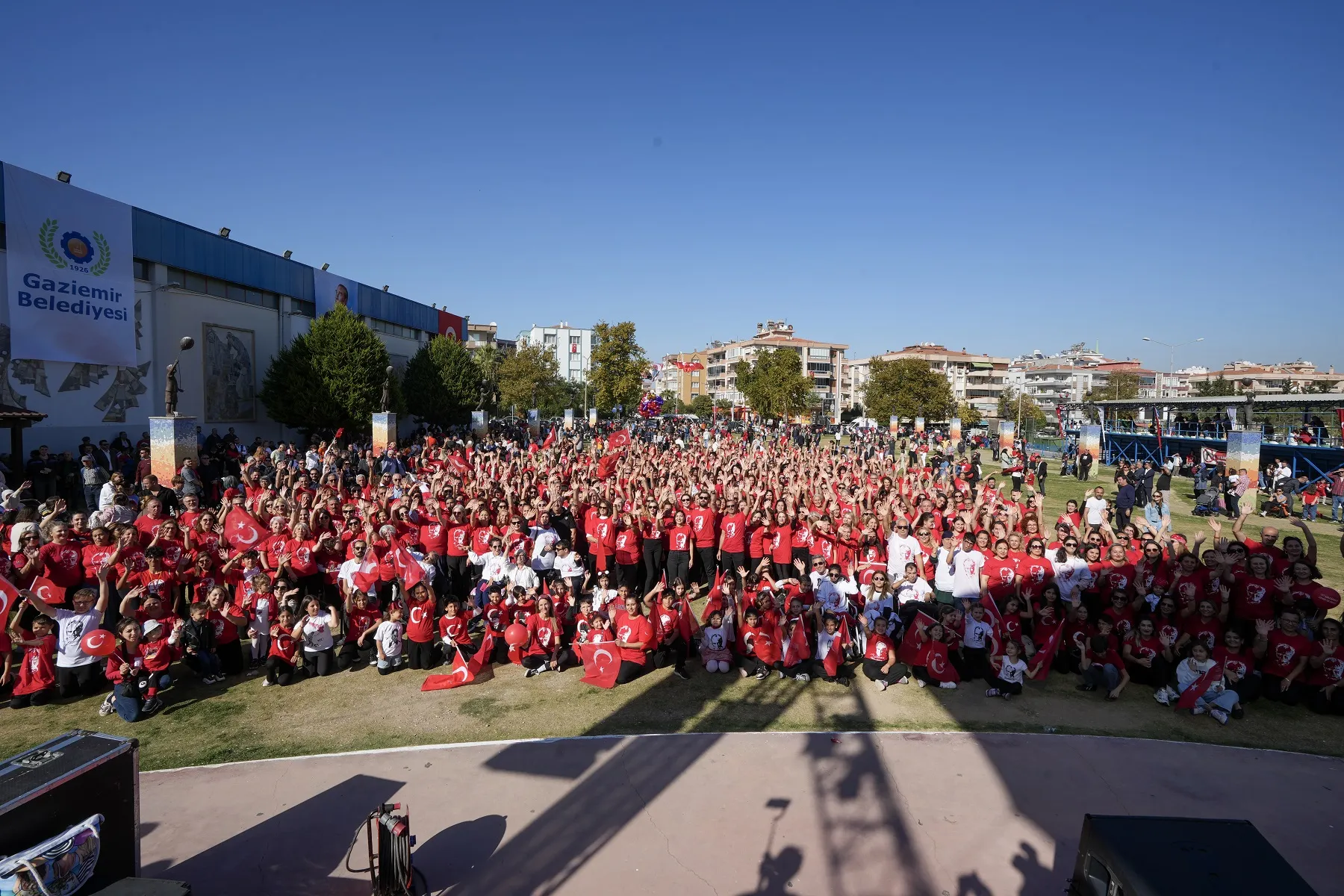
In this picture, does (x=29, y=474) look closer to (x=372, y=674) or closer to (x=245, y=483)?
(x=245, y=483)

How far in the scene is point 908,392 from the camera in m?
50.9

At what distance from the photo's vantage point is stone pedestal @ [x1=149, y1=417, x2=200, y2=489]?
13070 millimetres

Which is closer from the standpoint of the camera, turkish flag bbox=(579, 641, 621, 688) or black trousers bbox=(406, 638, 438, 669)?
turkish flag bbox=(579, 641, 621, 688)

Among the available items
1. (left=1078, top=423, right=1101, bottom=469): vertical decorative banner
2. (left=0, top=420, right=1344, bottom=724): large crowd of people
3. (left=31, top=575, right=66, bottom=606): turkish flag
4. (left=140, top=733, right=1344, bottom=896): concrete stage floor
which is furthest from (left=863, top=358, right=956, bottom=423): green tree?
(left=31, top=575, right=66, bottom=606): turkish flag

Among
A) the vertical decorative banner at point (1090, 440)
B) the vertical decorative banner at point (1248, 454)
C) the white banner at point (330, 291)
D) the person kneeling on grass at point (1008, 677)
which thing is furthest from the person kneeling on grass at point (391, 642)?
the vertical decorative banner at point (1090, 440)

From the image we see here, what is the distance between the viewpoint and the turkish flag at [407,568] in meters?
8.80

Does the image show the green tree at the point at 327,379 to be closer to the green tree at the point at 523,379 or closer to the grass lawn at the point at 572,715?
the grass lawn at the point at 572,715

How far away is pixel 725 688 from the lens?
7465 millimetres

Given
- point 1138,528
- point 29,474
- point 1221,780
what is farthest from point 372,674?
point 29,474

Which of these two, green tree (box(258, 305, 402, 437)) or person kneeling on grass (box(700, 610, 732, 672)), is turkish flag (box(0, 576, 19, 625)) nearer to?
person kneeling on grass (box(700, 610, 732, 672))

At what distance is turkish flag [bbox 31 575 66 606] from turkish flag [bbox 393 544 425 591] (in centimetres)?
330

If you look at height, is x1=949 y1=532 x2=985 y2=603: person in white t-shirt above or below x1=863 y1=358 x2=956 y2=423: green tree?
below

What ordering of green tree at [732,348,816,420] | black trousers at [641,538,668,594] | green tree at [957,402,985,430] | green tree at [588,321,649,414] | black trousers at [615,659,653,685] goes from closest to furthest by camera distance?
black trousers at [615,659,653,685] < black trousers at [641,538,668,594] < green tree at [588,321,649,414] < green tree at [732,348,816,420] < green tree at [957,402,985,430]

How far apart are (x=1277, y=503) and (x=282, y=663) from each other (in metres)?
24.0
